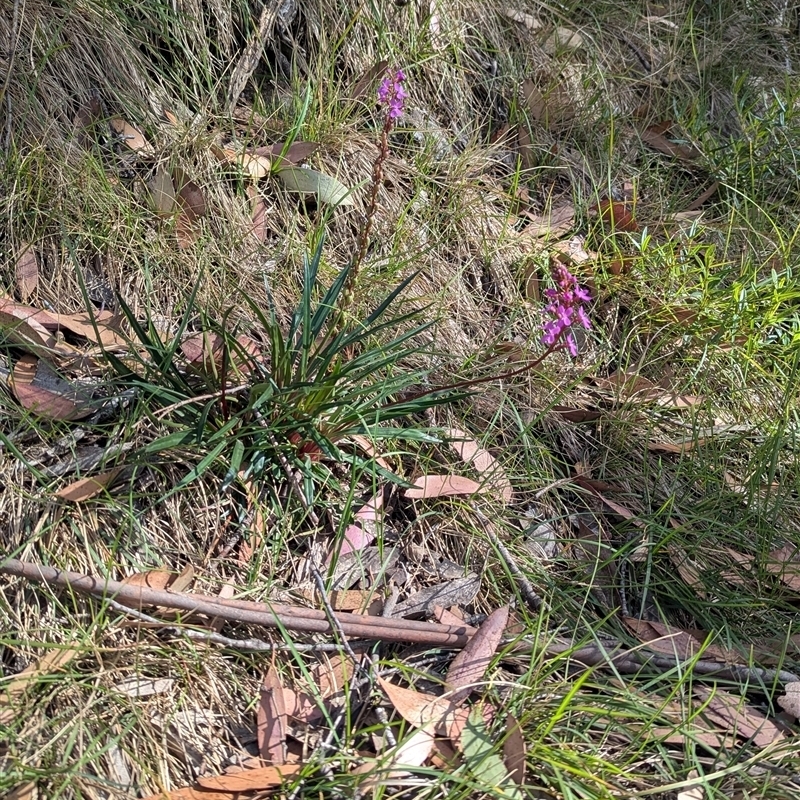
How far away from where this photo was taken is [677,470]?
7.73 feet

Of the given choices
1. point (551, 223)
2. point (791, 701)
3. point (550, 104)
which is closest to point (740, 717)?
point (791, 701)

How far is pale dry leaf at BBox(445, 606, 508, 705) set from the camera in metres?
1.77

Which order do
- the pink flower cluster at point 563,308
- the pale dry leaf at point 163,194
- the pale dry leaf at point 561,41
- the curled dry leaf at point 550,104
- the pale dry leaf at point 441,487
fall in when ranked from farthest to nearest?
the pale dry leaf at point 561,41
the curled dry leaf at point 550,104
the pale dry leaf at point 163,194
the pale dry leaf at point 441,487
the pink flower cluster at point 563,308

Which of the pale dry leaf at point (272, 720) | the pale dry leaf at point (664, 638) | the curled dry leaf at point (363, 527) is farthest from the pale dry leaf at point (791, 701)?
the pale dry leaf at point (272, 720)

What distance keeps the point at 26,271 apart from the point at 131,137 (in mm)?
575

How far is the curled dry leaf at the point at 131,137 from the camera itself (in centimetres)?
251

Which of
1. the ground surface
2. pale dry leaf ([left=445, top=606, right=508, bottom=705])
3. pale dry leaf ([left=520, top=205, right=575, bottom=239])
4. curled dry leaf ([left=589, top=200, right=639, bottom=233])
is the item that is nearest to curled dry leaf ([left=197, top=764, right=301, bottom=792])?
the ground surface

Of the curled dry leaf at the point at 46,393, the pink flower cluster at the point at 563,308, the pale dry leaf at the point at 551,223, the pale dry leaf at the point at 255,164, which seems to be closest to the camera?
the pink flower cluster at the point at 563,308

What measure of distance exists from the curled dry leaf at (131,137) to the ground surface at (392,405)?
0.02 meters

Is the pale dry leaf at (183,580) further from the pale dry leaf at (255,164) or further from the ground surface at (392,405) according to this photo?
the pale dry leaf at (255,164)

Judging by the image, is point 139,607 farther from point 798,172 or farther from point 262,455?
point 798,172

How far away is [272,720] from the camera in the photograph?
168 centimetres

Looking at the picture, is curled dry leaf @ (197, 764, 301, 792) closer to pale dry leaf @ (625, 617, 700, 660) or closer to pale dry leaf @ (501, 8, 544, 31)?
pale dry leaf @ (625, 617, 700, 660)

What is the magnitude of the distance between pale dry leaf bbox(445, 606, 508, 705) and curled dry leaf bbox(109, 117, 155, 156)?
1.72 meters
